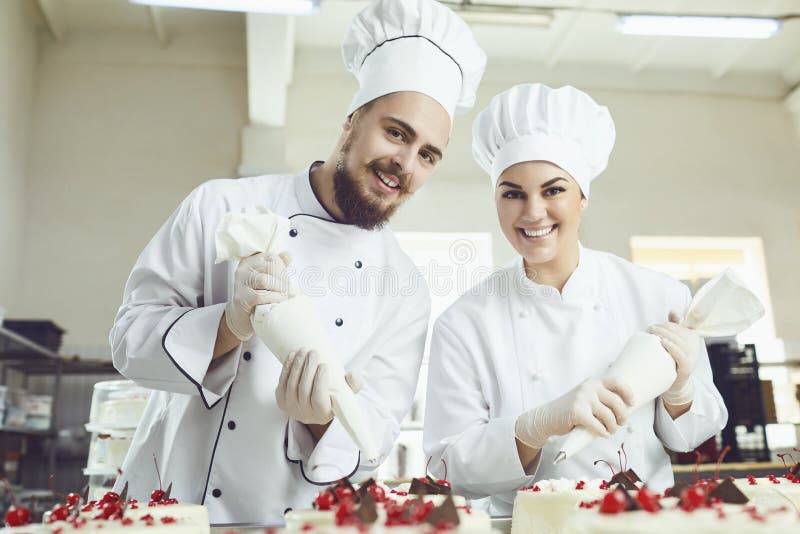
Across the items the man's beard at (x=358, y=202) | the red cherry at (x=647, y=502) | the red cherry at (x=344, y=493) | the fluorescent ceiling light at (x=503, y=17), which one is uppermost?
the fluorescent ceiling light at (x=503, y=17)

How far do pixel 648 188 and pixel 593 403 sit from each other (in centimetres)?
598

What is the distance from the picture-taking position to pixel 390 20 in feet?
5.96

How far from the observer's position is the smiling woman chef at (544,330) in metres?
1.60

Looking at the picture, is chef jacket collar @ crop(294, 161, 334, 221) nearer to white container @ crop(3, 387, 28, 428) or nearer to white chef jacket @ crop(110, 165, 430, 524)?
white chef jacket @ crop(110, 165, 430, 524)

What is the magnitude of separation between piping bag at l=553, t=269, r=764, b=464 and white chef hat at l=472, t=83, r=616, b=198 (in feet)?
1.51

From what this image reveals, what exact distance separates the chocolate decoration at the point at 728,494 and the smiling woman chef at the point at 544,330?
0.48 metres

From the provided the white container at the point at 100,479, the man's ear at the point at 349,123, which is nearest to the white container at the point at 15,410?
the white container at the point at 100,479

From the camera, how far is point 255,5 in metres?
4.51

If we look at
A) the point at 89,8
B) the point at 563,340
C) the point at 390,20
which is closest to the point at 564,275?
the point at 563,340

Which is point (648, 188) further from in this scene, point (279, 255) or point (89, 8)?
point (279, 255)

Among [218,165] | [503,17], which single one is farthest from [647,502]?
[218,165]

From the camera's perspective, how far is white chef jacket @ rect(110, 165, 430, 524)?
1479 millimetres

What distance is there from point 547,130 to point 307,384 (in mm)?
963

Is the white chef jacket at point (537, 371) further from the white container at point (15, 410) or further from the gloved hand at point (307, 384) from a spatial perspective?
the white container at point (15, 410)
